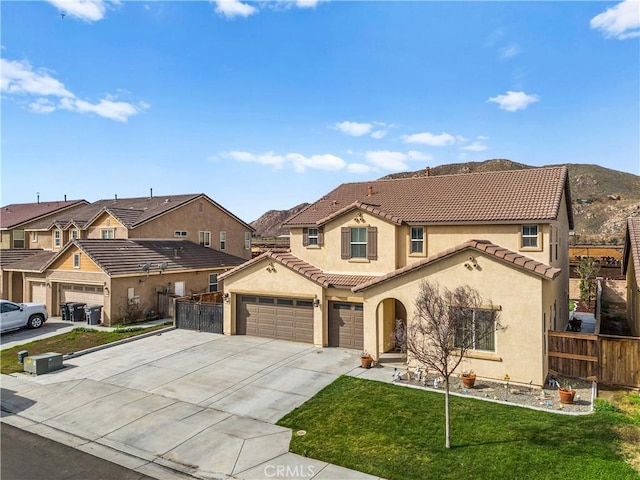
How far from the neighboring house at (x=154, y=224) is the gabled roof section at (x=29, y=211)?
3.03ft

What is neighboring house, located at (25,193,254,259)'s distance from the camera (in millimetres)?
30641

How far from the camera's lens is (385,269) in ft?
61.7

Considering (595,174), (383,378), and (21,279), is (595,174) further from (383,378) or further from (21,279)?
(21,279)

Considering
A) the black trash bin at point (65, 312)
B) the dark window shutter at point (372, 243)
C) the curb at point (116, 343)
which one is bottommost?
the curb at point (116, 343)

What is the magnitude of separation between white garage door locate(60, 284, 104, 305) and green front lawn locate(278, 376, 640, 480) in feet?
60.7

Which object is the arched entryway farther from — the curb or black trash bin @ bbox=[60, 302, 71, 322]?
black trash bin @ bbox=[60, 302, 71, 322]

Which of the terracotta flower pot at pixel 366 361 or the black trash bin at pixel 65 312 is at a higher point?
the black trash bin at pixel 65 312

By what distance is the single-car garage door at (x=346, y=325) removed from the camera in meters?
17.8

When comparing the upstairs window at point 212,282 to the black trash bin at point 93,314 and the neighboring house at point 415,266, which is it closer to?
the black trash bin at point 93,314

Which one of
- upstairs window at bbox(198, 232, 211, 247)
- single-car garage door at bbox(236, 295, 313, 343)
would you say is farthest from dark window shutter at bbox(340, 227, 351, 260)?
upstairs window at bbox(198, 232, 211, 247)

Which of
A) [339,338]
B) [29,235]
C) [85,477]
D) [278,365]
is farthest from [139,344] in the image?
[29,235]

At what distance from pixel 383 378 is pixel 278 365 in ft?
13.8

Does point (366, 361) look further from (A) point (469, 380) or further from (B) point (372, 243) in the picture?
(B) point (372, 243)

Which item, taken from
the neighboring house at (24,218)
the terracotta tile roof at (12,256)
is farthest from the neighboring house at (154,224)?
the terracotta tile roof at (12,256)
